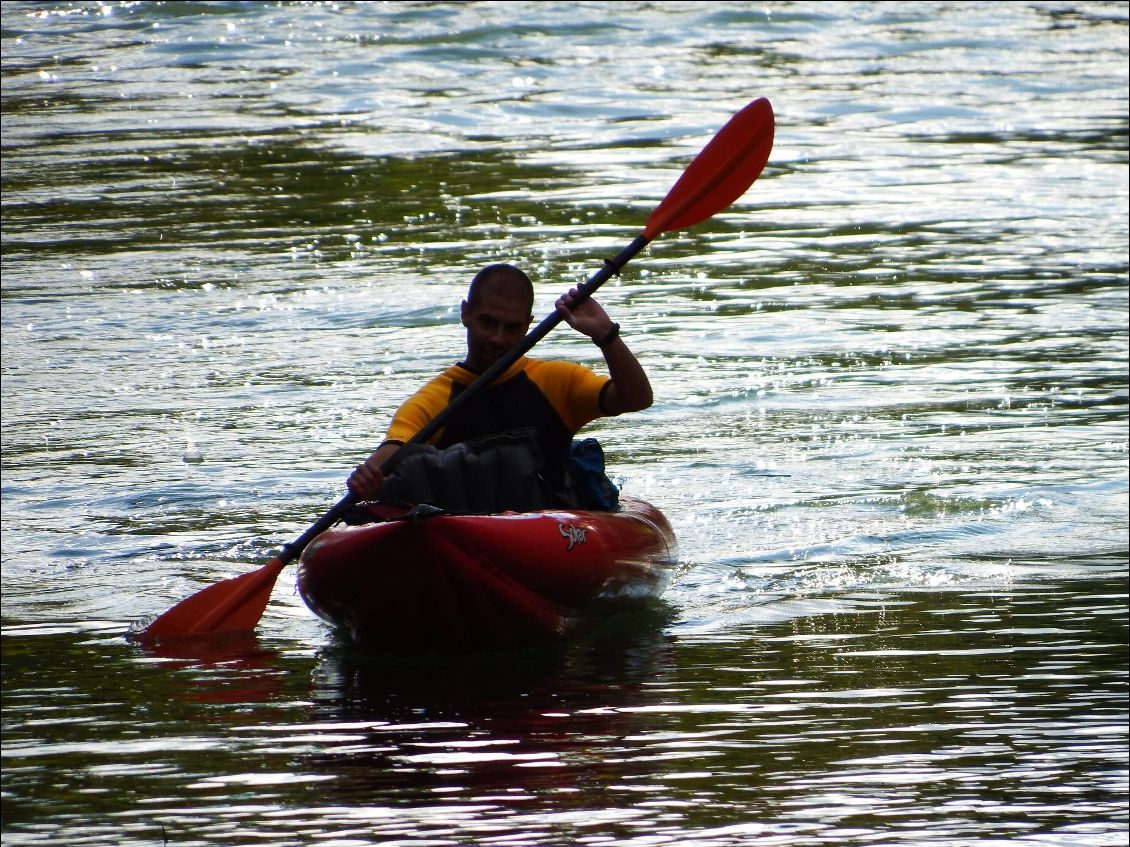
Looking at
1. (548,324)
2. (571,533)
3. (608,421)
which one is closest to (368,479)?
(571,533)

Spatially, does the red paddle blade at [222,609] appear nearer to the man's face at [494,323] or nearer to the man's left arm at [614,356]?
the man's face at [494,323]

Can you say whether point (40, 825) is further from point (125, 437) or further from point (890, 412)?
point (890, 412)

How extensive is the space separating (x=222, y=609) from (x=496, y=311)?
1.17 metres

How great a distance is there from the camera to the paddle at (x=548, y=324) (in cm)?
504

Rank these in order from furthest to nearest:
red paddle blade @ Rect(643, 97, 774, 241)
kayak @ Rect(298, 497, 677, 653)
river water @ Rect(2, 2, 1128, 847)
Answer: red paddle blade @ Rect(643, 97, 774, 241) < kayak @ Rect(298, 497, 677, 653) < river water @ Rect(2, 2, 1128, 847)

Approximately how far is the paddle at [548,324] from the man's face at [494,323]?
0.05 metres

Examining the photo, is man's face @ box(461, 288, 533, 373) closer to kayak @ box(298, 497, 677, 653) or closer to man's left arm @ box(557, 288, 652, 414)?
man's left arm @ box(557, 288, 652, 414)

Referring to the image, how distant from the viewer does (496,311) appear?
16.4 feet

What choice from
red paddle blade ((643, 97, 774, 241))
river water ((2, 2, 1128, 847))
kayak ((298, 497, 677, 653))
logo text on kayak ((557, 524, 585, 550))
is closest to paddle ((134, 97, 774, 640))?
red paddle blade ((643, 97, 774, 241))

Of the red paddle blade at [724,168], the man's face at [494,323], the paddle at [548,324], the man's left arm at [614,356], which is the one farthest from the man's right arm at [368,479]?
the red paddle blade at [724,168]

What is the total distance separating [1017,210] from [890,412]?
463cm

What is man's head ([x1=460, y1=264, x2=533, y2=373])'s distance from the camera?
16.3 ft

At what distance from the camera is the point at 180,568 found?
241 inches

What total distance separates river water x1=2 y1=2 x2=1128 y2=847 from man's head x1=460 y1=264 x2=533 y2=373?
85 cm
